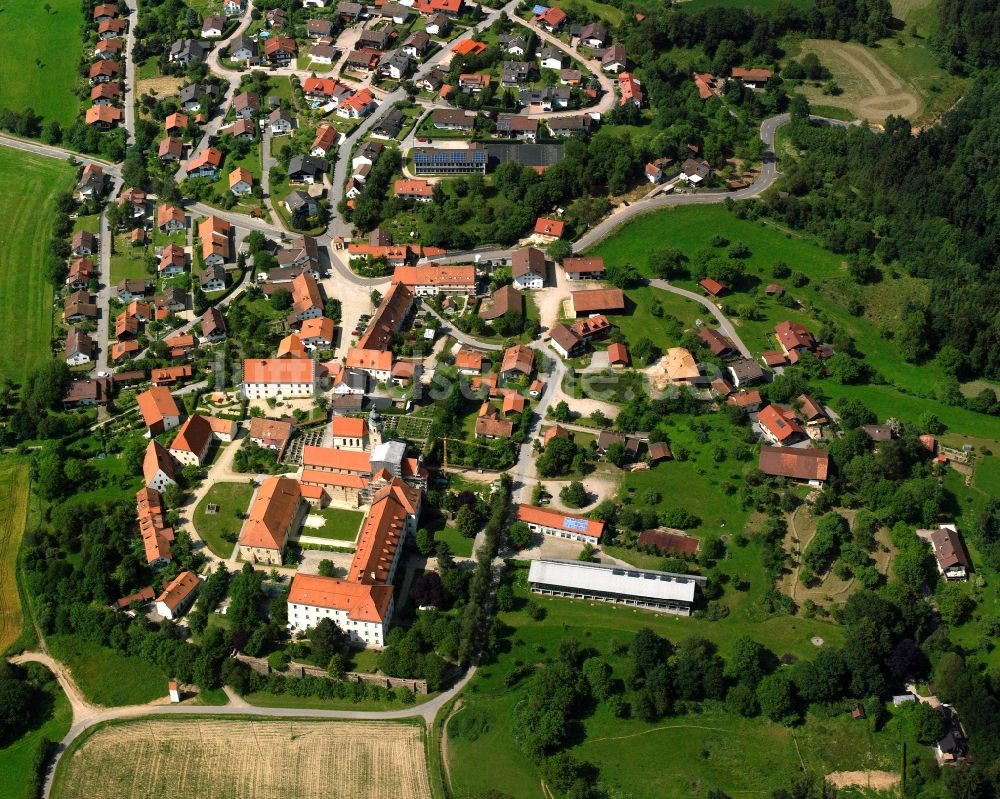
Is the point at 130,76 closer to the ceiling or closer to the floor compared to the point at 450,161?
closer to the floor

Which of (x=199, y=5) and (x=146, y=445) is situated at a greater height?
(x=199, y=5)

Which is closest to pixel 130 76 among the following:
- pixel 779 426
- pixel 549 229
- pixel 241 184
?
pixel 241 184

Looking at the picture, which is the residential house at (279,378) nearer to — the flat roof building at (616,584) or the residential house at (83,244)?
the flat roof building at (616,584)

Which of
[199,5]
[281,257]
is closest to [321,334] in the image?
[281,257]

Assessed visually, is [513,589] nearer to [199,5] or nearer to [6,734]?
[6,734]

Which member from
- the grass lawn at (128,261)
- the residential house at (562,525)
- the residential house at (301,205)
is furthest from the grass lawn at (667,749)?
the grass lawn at (128,261)

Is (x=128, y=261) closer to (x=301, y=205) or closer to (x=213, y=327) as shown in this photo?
(x=213, y=327)
